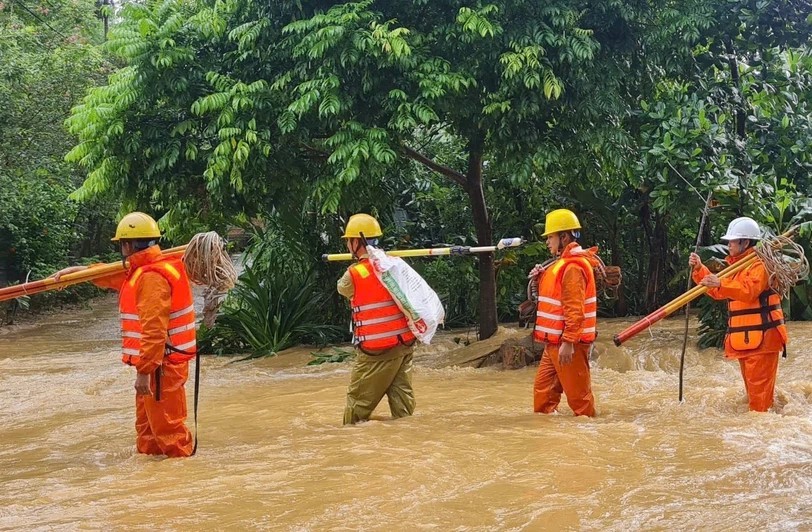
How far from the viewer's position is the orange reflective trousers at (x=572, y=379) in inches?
249

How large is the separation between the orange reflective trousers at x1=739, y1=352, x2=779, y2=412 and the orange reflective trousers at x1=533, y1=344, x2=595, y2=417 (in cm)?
119

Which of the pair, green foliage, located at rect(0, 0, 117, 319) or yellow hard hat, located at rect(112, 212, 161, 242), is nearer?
yellow hard hat, located at rect(112, 212, 161, 242)

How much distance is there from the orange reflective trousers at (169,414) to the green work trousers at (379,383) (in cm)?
128

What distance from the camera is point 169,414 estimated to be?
540cm

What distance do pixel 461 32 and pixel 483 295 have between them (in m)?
3.74

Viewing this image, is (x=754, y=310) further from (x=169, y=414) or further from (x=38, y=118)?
(x=38, y=118)

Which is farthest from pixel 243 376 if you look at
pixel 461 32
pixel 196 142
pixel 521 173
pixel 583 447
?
pixel 583 447

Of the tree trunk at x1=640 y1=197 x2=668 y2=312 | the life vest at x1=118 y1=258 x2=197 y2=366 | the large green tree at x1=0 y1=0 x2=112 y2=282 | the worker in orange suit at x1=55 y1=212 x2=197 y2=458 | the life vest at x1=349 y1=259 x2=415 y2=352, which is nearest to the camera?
the worker in orange suit at x1=55 y1=212 x2=197 y2=458

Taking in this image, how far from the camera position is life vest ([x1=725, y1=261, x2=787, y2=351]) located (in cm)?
621

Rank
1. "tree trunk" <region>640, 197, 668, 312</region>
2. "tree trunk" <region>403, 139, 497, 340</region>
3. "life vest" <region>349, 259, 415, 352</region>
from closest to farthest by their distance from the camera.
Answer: "life vest" <region>349, 259, 415, 352</region> < "tree trunk" <region>403, 139, 497, 340</region> < "tree trunk" <region>640, 197, 668, 312</region>

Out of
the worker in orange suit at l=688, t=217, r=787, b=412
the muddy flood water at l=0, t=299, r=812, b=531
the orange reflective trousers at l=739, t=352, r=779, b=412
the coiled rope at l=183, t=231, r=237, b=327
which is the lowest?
the muddy flood water at l=0, t=299, r=812, b=531

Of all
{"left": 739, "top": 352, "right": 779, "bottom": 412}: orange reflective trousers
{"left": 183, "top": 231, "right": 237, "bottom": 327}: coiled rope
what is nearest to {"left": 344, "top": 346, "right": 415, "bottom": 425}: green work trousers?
{"left": 183, "top": 231, "right": 237, "bottom": 327}: coiled rope

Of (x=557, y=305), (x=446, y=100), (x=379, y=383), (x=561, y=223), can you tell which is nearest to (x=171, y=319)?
(x=379, y=383)

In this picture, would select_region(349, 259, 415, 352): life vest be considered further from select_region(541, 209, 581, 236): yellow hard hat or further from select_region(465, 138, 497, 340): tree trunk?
select_region(465, 138, 497, 340): tree trunk
